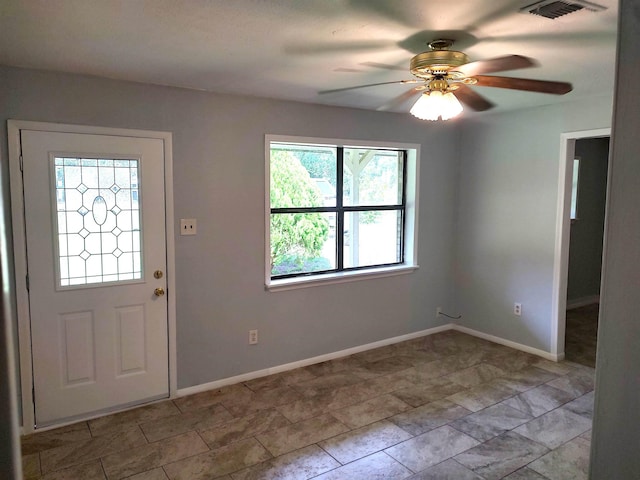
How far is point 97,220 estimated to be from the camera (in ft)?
10.2

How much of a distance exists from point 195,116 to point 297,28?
158cm

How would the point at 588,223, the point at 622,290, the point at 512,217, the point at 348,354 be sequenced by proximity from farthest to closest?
the point at 588,223, the point at 512,217, the point at 348,354, the point at 622,290

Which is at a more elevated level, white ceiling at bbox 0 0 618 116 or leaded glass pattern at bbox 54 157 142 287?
white ceiling at bbox 0 0 618 116

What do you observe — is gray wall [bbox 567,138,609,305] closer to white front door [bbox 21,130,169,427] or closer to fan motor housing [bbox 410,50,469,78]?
fan motor housing [bbox 410,50,469,78]

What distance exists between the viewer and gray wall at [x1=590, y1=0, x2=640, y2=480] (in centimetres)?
71

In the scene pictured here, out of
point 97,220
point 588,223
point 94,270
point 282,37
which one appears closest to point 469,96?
point 282,37

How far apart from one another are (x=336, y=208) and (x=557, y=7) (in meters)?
2.74

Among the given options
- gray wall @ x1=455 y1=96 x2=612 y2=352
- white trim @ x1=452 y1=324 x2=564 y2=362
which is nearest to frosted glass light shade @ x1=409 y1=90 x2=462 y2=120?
gray wall @ x1=455 y1=96 x2=612 y2=352

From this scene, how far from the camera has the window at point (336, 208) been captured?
13.3 ft

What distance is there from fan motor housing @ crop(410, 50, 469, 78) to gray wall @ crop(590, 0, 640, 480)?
1604 millimetres

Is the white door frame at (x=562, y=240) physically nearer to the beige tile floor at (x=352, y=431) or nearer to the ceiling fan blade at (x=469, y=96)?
the beige tile floor at (x=352, y=431)

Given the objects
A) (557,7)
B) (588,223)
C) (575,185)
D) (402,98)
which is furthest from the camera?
(588,223)

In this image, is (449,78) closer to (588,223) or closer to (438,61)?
(438,61)

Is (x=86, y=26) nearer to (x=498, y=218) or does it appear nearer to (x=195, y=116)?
(x=195, y=116)
